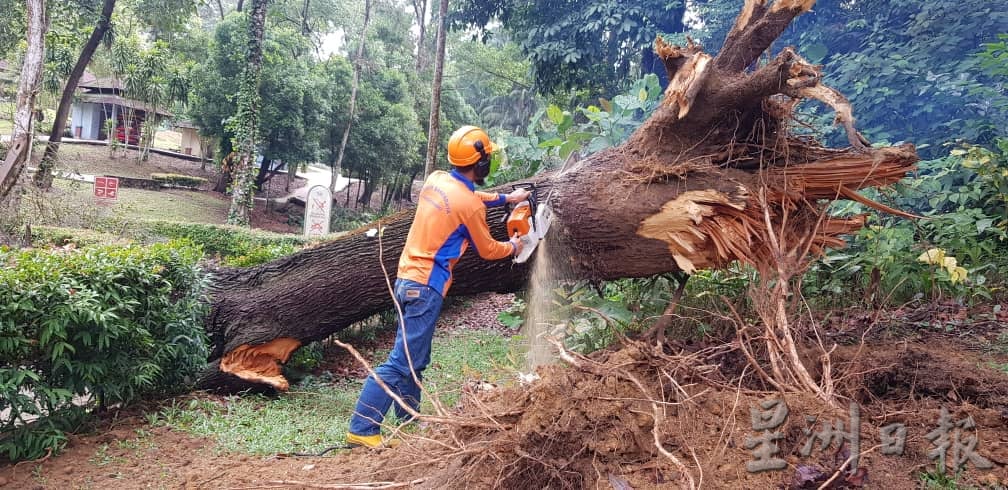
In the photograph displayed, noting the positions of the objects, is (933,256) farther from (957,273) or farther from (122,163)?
(122,163)

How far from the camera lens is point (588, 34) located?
43.6 feet

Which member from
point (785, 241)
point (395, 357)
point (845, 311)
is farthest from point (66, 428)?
point (845, 311)

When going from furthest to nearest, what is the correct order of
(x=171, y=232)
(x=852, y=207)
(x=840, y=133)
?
1. (x=171, y=232)
2. (x=840, y=133)
3. (x=852, y=207)

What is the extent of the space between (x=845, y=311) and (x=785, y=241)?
150 centimetres

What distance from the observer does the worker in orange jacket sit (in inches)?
148

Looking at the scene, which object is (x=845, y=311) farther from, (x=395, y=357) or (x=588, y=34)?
(x=588, y=34)

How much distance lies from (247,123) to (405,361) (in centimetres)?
1388

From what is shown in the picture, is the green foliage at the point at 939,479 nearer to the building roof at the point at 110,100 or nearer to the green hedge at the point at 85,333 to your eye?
the green hedge at the point at 85,333

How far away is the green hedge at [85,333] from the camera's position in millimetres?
3352

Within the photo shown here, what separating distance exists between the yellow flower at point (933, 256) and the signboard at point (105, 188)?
1314 cm

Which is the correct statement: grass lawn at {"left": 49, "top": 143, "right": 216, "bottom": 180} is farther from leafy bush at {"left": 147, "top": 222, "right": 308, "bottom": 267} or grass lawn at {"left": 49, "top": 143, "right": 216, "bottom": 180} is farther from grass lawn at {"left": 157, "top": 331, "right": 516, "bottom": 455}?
grass lawn at {"left": 157, "top": 331, "right": 516, "bottom": 455}

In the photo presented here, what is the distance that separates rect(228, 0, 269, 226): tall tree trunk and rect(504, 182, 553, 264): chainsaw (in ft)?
42.9

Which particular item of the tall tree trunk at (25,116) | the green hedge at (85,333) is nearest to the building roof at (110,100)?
the tall tree trunk at (25,116)

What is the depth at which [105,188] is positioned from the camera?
1274 centimetres
